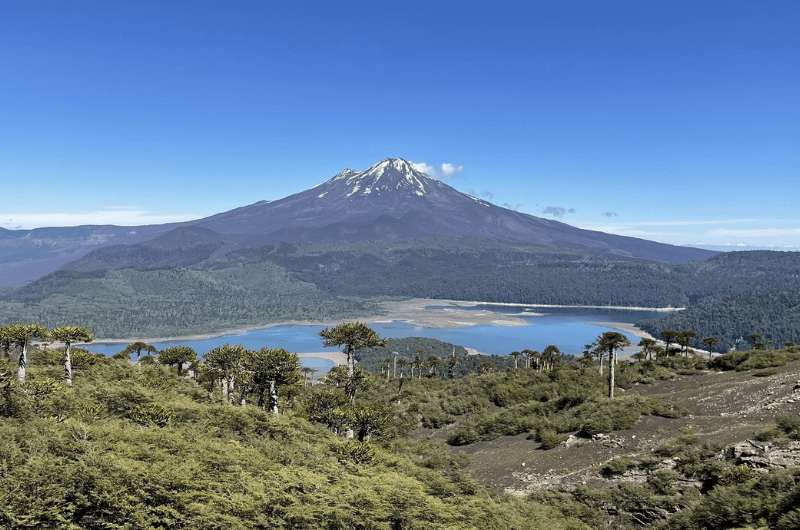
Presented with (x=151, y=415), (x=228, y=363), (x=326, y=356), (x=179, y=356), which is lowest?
(x=326, y=356)

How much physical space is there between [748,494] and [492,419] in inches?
878

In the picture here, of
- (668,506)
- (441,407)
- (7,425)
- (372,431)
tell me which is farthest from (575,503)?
(441,407)

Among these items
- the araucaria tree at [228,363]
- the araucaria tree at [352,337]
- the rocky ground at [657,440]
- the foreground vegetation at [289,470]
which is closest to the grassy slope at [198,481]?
the foreground vegetation at [289,470]

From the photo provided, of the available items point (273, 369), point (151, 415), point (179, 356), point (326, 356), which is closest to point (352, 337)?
point (273, 369)

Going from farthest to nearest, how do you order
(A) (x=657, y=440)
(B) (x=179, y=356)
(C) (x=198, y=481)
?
(B) (x=179, y=356) < (A) (x=657, y=440) < (C) (x=198, y=481)

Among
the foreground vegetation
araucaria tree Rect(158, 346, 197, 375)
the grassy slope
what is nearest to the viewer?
the grassy slope

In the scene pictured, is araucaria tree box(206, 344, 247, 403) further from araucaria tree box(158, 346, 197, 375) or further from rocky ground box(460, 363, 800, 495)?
rocky ground box(460, 363, 800, 495)

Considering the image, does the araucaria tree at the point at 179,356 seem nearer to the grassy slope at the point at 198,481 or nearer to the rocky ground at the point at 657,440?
the grassy slope at the point at 198,481

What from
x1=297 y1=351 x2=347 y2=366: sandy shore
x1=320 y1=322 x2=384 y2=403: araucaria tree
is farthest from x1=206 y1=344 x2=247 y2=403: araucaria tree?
x1=297 y1=351 x2=347 y2=366: sandy shore

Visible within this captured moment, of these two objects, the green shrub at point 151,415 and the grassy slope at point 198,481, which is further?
the green shrub at point 151,415

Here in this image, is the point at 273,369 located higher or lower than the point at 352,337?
lower

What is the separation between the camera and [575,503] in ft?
68.0

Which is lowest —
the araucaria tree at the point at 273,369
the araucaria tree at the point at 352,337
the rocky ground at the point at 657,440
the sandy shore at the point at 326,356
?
the sandy shore at the point at 326,356

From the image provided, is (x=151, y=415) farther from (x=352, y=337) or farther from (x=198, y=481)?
(x=352, y=337)
